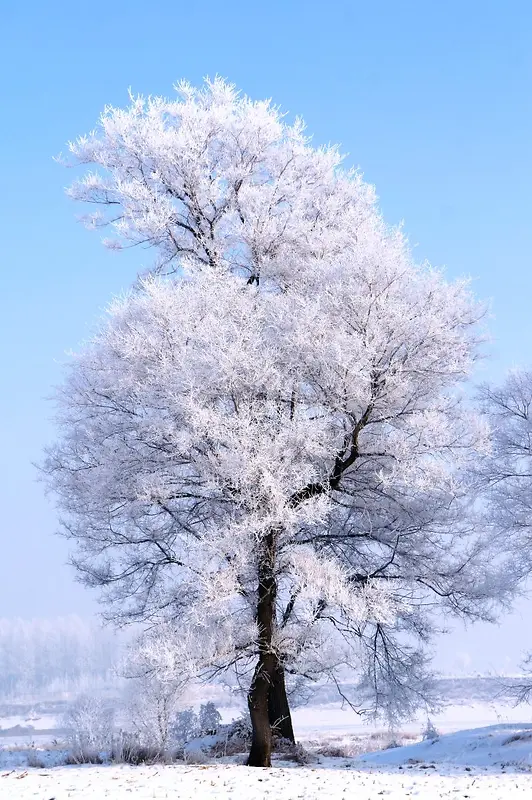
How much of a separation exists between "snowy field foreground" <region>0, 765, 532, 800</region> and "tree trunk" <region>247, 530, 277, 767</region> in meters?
0.73

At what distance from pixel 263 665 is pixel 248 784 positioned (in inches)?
111

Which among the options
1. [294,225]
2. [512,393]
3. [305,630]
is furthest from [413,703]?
[294,225]

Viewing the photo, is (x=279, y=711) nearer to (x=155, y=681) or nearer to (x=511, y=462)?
(x=155, y=681)

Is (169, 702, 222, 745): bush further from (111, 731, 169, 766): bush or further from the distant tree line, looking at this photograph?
the distant tree line

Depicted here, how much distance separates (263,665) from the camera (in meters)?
14.3

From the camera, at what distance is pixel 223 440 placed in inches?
528

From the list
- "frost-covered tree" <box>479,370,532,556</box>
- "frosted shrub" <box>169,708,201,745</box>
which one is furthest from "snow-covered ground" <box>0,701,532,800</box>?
"frost-covered tree" <box>479,370,532,556</box>

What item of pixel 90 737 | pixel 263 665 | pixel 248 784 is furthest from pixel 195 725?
pixel 248 784

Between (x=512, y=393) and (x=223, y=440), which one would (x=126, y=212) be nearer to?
(x=223, y=440)

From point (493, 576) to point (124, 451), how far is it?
8.15 m

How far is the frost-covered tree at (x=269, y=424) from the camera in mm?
13617

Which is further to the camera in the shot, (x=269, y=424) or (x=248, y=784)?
(x=269, y=424)

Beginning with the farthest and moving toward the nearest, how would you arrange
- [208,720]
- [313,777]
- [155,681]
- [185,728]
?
[185,728], [208,720], [155,681], [313,777]

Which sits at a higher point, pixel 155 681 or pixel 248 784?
pixel 155 681
